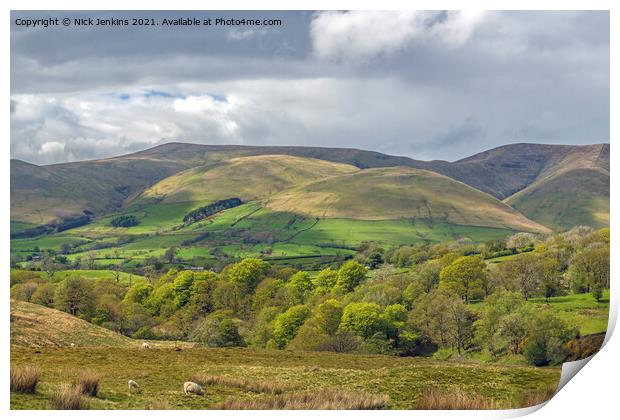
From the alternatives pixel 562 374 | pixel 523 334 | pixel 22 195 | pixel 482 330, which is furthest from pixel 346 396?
pixel 22 195

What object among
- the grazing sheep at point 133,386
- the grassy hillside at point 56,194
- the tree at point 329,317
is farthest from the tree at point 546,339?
the grassy hillside at point 56,194

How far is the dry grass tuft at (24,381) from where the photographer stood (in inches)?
428

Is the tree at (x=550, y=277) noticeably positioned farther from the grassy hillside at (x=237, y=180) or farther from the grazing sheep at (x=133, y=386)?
the grassy hillside at (x=237, y=180)

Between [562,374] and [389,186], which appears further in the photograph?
[389,186]

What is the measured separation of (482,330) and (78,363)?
1330 cm

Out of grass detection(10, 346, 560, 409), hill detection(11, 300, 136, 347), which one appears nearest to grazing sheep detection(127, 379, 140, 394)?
grass detection(10, 346, 560, 409)

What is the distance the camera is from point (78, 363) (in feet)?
43.0

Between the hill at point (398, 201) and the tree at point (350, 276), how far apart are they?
64795mm

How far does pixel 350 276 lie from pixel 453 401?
22318 millimetres

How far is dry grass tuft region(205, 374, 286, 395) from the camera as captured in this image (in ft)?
39.7

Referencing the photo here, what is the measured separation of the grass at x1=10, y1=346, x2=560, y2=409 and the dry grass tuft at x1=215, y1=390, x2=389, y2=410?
17 centimetres

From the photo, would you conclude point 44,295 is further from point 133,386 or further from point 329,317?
point 133,386

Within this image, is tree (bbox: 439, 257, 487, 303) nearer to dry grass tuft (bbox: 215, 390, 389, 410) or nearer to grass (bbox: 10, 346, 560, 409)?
grass (bbox: 10, 346, 560, 409)

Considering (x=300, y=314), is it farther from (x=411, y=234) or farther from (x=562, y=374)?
(x=411, y=234)
